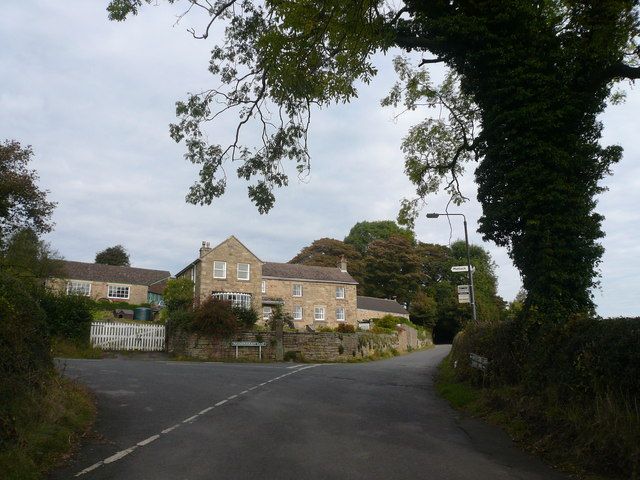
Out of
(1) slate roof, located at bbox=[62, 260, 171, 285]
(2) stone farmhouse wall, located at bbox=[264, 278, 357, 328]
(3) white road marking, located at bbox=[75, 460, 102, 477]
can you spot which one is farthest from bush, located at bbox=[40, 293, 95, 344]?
(1) slate roof, located at bbox=[62, 260, 171, 285]

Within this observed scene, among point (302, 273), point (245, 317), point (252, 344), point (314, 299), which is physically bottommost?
point (252, 344)

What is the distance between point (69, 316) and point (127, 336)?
150 inches

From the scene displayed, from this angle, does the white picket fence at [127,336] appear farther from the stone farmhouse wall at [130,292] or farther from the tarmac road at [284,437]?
the stone farmhouse wall at [130,292]

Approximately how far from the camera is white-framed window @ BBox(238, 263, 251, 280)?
48184 mm

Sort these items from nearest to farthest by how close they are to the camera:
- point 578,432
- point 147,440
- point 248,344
Answer: point 578,432 < point 147,440 < point 248,344

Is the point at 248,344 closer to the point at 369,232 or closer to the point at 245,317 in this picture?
the point at 245,317

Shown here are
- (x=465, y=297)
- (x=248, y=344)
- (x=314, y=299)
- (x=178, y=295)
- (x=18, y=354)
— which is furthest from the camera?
(x=314, y=299)

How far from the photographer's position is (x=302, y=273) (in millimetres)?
56719

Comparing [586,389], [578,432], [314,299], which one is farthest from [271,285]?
[578,432]

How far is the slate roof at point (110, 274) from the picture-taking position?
6071cm

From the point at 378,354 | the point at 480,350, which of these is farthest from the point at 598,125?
the point at 378,354

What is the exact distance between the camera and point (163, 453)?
8.07m

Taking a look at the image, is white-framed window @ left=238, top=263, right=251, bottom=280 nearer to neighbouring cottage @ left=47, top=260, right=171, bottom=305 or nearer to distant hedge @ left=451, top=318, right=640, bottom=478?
neighbouring cottage @ left=47, top=260, right=171, bottom=305

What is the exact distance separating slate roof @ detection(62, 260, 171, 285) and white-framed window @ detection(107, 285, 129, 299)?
29.0 inches
